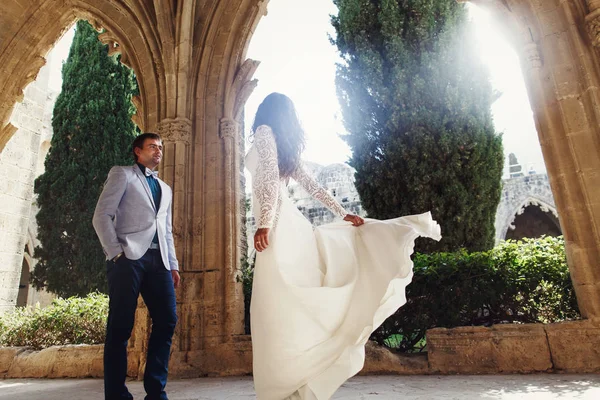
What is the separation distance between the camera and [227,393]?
2.89 metres

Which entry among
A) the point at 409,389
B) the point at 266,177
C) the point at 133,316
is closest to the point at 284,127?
the point at 266,177

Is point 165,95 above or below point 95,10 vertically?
below

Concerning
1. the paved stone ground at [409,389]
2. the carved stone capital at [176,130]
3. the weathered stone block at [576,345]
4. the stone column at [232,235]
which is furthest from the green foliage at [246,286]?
the weathered stone block at [576,345]

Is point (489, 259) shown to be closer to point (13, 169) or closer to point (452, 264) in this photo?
point (452, 264)

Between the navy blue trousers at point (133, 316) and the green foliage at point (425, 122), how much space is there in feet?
17.7

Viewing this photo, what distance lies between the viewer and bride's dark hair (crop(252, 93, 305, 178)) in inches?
86.3

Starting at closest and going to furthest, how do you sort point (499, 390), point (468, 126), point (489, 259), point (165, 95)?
point (499, 390) → point (489, 259) → point (165, 95) → point (468, 126)

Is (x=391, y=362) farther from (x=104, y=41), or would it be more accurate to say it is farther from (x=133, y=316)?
(x=104, y=41)

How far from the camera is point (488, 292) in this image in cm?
362

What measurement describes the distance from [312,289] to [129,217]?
1.12 m

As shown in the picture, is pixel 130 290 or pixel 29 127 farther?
pixel 29 127

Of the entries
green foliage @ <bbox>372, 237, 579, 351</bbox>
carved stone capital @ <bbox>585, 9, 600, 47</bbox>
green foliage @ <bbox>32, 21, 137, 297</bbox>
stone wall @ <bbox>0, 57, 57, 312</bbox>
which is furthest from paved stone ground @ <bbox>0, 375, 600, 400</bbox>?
green foliage @ <bbox>32, 21, 137, 297</bbox>

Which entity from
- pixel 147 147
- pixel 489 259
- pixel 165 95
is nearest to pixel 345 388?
pixel 489 259

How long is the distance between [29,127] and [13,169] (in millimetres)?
999
